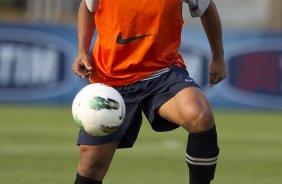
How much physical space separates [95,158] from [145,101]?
0.55 meters

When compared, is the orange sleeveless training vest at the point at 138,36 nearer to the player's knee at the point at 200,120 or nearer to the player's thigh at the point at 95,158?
the player's thigh at the point at 95,158

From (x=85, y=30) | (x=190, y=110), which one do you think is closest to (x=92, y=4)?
(x=85, y=30)

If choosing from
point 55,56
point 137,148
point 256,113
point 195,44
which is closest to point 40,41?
point 55,56

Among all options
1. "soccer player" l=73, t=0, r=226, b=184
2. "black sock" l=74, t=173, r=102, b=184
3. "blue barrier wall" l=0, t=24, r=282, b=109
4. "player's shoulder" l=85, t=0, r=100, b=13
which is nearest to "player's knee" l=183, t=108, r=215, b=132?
"soccer player" l=73, t=0, r=226, b=184

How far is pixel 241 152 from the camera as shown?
13.9 m

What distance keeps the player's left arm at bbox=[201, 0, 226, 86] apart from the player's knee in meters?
0.74

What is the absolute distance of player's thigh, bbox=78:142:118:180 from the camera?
738 cm

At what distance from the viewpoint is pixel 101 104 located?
6.94 m

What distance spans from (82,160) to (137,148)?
6.73 meters

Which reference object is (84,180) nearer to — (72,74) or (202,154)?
(202,154)

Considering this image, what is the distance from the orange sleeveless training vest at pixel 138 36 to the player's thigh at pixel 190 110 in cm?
38

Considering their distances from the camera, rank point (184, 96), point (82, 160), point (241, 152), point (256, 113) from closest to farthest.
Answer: point (184, 96) → point (82, 160) → point (241, 152) → point (256, 113)

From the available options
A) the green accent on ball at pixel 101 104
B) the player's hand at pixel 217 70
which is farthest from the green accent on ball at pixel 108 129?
the player's hand at pixel 217 70

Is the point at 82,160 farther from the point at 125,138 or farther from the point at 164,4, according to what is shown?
the point at 164,4
